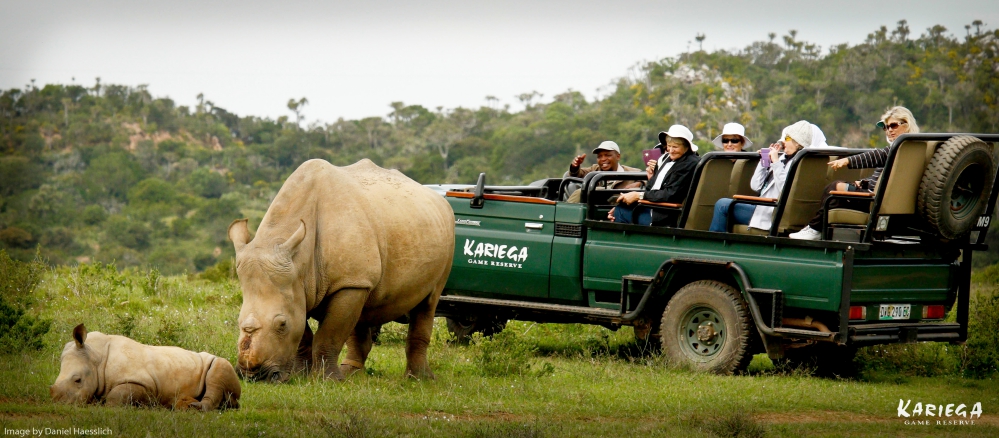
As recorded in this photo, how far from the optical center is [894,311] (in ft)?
35.5

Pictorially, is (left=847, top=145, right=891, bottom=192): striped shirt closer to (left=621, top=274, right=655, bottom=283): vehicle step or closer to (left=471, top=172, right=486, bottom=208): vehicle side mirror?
(left=621, top=274, right=655, bottom=283): vehicle step

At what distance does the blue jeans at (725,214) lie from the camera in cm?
1128

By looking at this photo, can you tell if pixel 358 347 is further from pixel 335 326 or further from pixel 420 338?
pixel 335 326

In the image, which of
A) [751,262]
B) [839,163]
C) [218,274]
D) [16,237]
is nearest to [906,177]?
[839,163]

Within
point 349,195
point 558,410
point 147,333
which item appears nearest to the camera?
point 558,410

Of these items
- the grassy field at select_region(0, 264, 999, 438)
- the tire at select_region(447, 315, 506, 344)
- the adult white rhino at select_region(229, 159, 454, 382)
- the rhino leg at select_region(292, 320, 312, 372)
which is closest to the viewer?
the grassy field at select_region(0, 264, 999, 438)

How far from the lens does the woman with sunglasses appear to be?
1038 cm

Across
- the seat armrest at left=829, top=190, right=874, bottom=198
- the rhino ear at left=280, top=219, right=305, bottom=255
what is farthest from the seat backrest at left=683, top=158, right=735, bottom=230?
the rhino ear at left=280, top=219, right=305, bottom=255

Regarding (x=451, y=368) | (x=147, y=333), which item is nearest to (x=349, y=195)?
(x=451, y=368)

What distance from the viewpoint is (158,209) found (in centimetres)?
4844

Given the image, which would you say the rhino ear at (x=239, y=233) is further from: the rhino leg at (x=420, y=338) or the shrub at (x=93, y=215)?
the shrub at (x=93, y=215)

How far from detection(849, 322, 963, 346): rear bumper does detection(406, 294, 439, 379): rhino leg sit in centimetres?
359

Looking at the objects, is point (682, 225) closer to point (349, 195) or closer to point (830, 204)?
point (830, 204)

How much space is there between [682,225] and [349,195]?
3.58m
